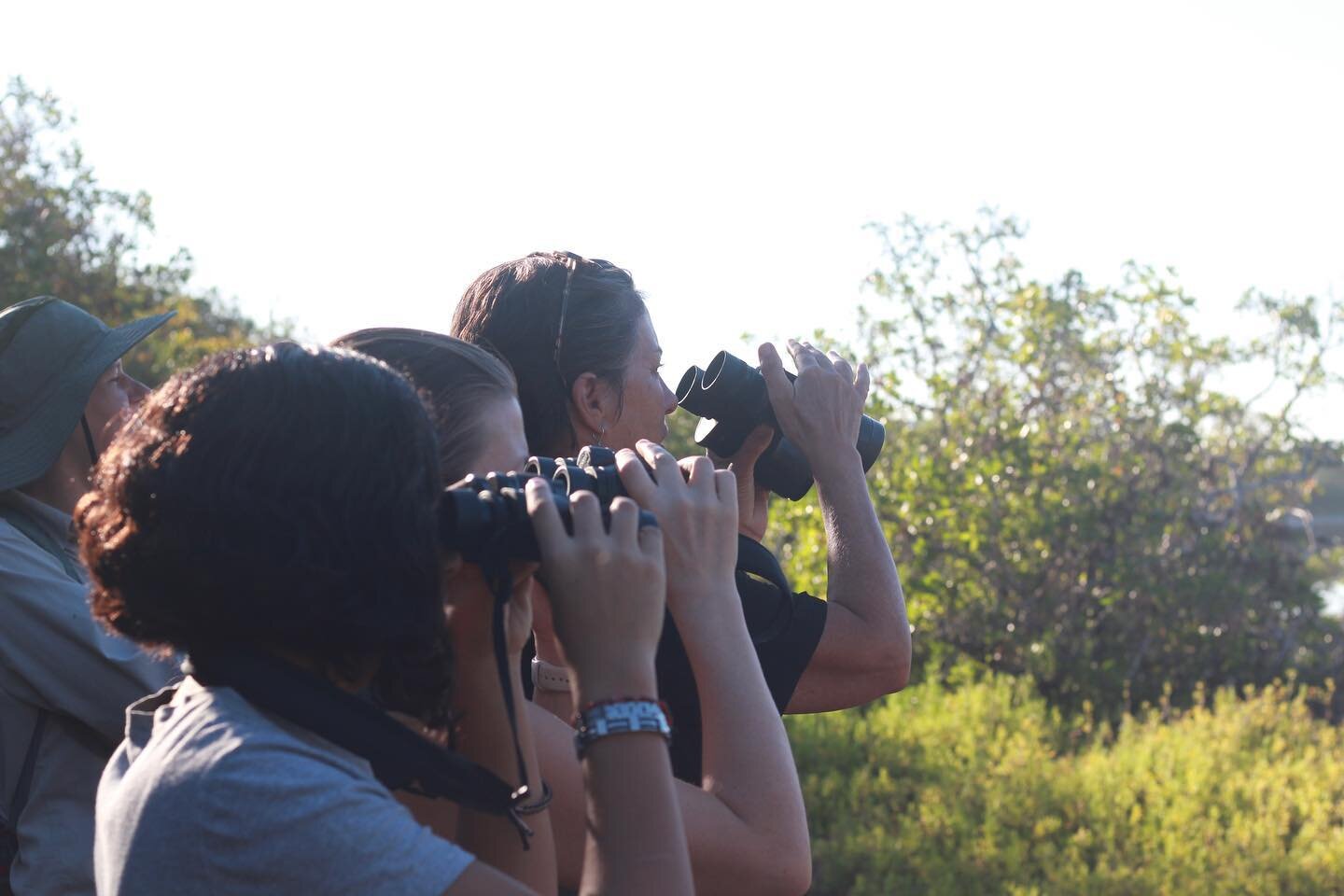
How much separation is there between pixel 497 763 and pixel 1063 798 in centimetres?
477

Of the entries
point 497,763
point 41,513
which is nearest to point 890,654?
point 497,763

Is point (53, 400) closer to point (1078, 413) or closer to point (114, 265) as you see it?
point (1078, 413)

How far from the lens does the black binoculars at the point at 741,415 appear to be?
2412 mm

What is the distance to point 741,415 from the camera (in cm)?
243

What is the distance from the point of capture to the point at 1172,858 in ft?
17.2

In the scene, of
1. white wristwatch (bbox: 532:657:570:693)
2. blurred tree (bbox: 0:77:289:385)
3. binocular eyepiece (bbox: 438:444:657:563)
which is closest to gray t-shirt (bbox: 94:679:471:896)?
binocular eyepiece (bbox: 438:444:657:563)

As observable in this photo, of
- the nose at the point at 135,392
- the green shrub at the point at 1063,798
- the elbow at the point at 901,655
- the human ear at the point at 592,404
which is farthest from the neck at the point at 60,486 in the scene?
the green shrub at the point at 1063,798

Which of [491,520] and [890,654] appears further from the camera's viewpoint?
[890,654]

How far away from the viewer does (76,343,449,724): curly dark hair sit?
1302 mm

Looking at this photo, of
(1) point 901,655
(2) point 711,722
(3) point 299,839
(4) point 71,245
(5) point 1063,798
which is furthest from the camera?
(4) point 71,245

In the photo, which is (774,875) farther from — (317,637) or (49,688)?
(49,688)

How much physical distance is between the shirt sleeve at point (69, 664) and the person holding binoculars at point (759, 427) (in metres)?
0.67

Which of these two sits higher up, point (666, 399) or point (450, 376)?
point (666, 399)

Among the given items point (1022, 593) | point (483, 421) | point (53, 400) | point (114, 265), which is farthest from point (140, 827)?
A: point (114, 265)
